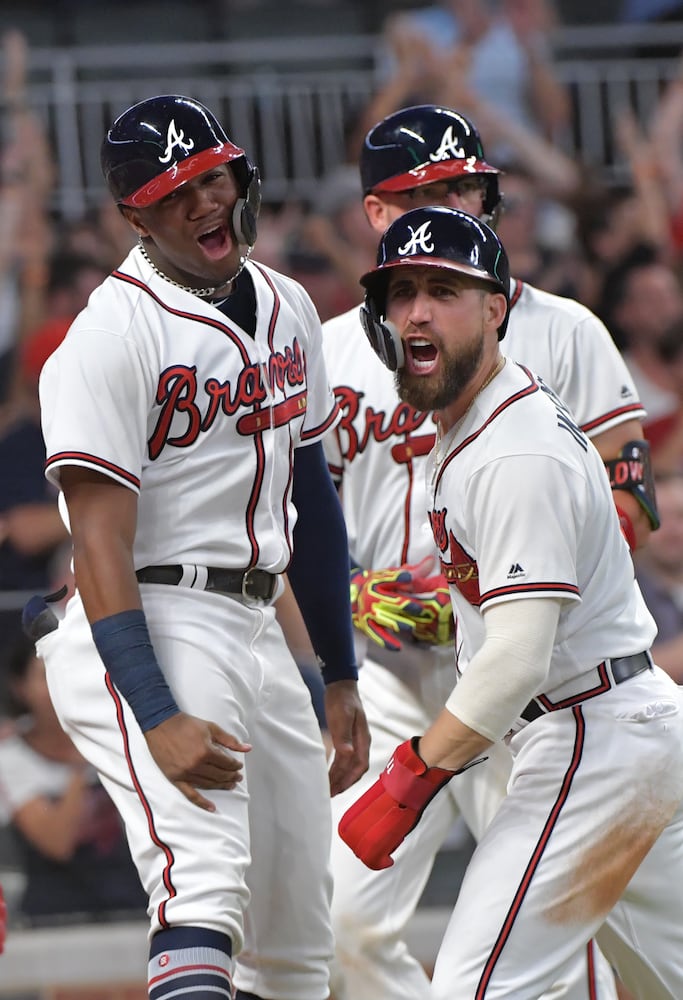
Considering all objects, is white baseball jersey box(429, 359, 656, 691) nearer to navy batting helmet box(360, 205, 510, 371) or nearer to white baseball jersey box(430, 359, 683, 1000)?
white baseball jersey box(430, 359, 683, 1000)

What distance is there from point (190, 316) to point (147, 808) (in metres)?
0.85

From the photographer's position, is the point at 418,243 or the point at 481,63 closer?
the point at 418,243

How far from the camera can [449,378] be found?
103 inches

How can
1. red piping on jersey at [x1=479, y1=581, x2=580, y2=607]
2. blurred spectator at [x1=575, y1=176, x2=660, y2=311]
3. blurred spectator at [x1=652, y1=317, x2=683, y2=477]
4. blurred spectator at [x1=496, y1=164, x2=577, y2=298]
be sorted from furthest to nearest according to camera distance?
blurred spectator at [x1=575, y1=176, x2=660, y2=311], blurred spectator at [x1=496, y1=164, x2=577, y2=298], blurred spectator at [x1=652, y1=317, x2=683, y2=477], red piping on jersey at [x1=479, y1=581, x2=580, y2=607]

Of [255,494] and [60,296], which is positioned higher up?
[60,296]

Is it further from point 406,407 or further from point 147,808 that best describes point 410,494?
point 147,808

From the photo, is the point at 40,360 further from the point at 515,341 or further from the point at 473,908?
the point at 473,908

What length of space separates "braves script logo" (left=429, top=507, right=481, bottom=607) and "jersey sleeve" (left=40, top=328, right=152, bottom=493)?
545 mm

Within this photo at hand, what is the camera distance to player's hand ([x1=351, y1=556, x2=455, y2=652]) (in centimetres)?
343

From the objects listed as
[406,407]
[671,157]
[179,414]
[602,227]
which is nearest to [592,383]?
[406,407]

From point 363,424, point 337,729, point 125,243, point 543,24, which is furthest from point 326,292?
point 337,729

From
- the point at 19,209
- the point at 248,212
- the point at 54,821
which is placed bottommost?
the point at 54,821

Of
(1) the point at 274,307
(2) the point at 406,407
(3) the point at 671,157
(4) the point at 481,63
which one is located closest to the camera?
(1) the point at 274,307

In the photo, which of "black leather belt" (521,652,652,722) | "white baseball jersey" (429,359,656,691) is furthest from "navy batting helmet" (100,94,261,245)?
"black leather belt" (521,652,652,722)
